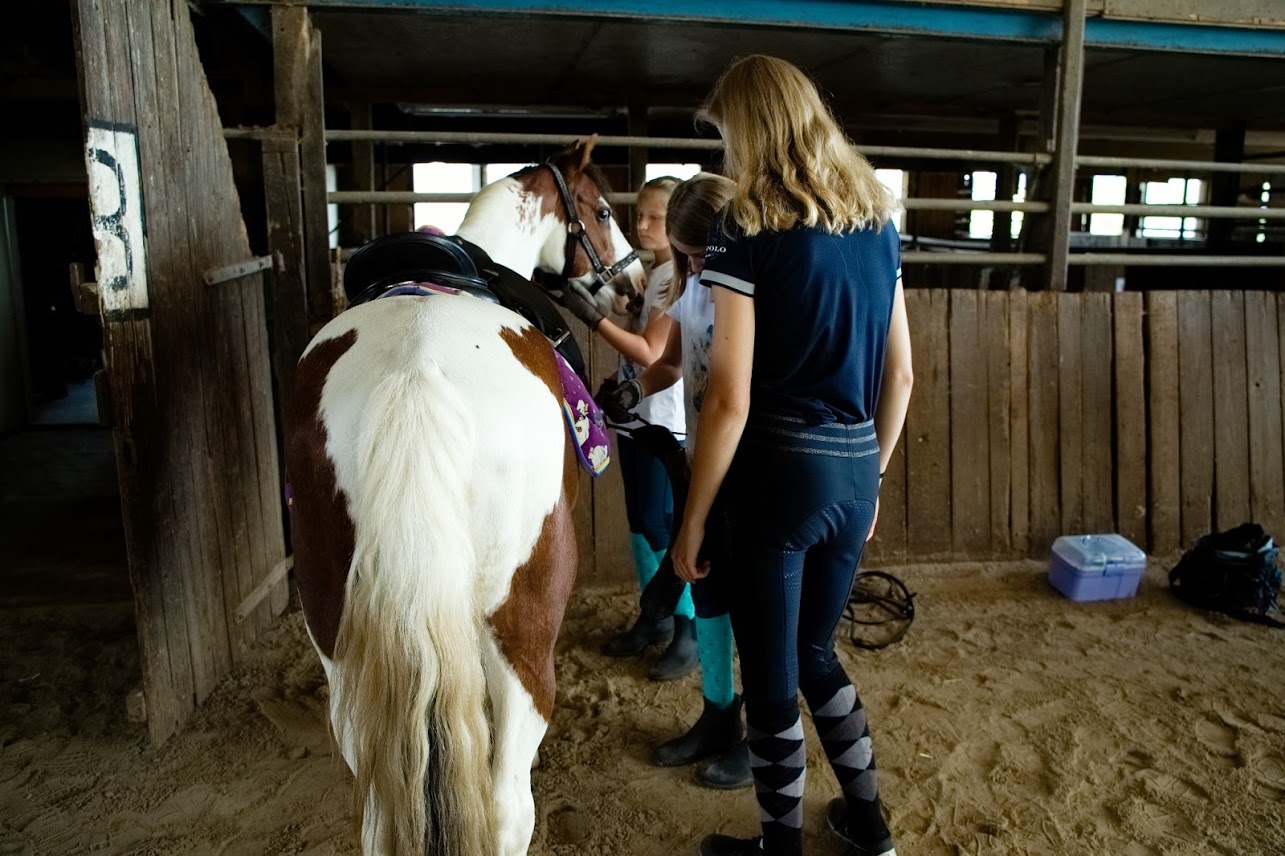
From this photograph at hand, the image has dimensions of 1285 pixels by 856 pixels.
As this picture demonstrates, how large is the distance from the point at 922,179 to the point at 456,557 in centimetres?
1364

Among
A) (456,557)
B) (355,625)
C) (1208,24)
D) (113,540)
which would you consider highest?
(1208,24)

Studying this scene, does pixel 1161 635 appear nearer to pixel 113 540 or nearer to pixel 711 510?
pixel 711 510

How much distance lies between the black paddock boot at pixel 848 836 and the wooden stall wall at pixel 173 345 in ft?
6.66

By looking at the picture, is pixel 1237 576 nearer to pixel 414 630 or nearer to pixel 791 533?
pixel 791 533

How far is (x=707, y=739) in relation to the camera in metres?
2.58

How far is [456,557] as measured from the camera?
1.42 meters

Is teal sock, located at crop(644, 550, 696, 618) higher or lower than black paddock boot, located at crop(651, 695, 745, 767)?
higher

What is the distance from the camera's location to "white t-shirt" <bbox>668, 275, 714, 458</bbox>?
202 cm

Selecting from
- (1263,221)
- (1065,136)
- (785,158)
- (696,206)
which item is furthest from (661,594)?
(1263,221)

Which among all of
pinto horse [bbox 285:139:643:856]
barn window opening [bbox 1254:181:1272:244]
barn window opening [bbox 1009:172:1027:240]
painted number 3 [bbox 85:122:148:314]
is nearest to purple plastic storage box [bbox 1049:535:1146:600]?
barn window opening [bbox 1009:172:1027:240]

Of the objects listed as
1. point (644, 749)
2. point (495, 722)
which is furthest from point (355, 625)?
point (644, 749)

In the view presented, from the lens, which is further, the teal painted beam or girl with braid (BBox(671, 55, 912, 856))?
the teal painted beam

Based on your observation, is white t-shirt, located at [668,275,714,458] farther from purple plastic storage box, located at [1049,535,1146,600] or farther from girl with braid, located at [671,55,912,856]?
purple plastic storage box, located at [1049,535,1146,600]

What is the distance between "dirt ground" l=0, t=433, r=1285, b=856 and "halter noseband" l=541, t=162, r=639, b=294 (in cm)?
142
